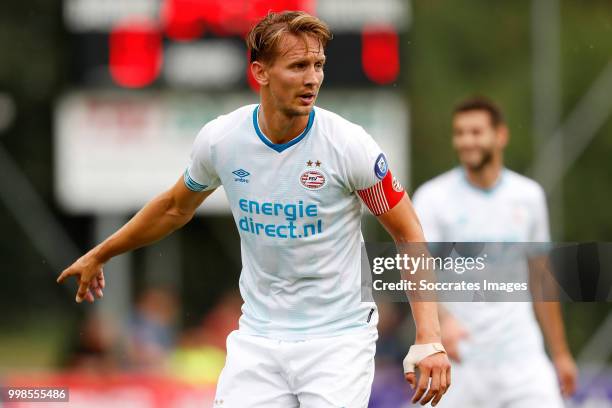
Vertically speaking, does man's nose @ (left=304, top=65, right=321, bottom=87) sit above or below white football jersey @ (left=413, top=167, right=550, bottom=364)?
above

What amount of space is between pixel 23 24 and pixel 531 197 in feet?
45.5

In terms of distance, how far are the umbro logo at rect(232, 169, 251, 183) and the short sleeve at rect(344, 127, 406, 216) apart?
386 mm

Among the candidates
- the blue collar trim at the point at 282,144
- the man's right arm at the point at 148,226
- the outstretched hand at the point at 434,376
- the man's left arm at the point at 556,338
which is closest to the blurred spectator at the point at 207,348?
the man's left arm at the point at 556,338

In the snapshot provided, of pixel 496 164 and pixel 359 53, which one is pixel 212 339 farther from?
pixel 496 164

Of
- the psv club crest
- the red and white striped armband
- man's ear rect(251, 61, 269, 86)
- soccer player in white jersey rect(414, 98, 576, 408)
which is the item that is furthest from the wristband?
soccer player in white jersey rect(414, 98, 576, 408)

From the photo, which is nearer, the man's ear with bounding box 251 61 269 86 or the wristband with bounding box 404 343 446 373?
the wristband with bounding box 404 343 446 373

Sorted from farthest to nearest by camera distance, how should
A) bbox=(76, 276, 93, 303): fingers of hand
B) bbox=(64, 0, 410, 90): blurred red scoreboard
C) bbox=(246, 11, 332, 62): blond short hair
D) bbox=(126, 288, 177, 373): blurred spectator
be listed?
1. bbox=(64, 0, 410, 90): blurred red scoreboard
2. bbox=(126, 288, 177, 373): blurred spectator
3. bbox=(76, 276, 93, 303): fingers of hand
4. bbox=(246, 11, 332, 62): blond short hair

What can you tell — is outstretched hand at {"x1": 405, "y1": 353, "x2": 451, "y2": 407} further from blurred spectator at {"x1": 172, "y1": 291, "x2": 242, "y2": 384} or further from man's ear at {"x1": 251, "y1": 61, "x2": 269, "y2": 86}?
blurred spectator at {"x1": 172, "y1": 291, "x2": 242, "y2": 384}

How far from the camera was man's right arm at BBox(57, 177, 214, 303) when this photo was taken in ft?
18.2

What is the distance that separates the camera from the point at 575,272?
6.96m

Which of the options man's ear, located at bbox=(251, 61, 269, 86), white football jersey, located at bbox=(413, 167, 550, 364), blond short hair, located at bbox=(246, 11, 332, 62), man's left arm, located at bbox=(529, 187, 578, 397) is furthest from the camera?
white football jersey, located at bbox=(413, 167, 550, 364)

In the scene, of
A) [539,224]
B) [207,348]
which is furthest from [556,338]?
[207,348]

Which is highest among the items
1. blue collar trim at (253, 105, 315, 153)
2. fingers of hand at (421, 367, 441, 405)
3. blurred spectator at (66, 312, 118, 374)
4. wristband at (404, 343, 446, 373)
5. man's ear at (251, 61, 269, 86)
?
man's ear at (251, 61, 269, 86)

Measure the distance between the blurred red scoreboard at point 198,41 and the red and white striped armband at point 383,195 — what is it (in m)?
8.15
